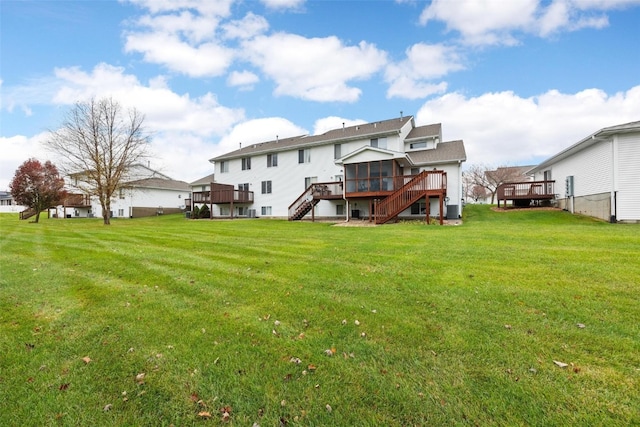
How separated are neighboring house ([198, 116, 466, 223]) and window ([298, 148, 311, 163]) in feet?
0.30

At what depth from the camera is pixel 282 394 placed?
269cm

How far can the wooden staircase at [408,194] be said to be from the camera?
18484mm

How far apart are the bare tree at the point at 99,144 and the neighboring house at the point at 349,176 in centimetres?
751

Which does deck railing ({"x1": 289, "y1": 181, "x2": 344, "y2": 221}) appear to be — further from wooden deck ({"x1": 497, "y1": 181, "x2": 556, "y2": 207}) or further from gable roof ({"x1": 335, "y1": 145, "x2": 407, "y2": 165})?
wooden deck ({"x1": 497, "y1": 181, "x2": 556, "y2": 207})

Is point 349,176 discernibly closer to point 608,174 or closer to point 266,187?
point 266,187

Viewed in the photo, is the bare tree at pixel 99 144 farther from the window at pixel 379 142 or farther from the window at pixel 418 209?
the window at pixel 418 209

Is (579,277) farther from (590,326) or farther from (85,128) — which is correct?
(85,128)

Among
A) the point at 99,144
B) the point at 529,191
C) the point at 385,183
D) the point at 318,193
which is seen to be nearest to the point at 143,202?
the point at 99,144

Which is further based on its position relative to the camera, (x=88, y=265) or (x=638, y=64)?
(x=638, y=64)

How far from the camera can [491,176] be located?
47.0m

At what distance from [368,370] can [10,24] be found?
16.6 metres

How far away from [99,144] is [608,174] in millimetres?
35238

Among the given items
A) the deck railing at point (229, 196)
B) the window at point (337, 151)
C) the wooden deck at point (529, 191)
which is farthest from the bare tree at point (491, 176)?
the deck railing at point (229, 196)

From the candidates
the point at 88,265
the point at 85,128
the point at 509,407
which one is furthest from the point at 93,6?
the point at 509,407
